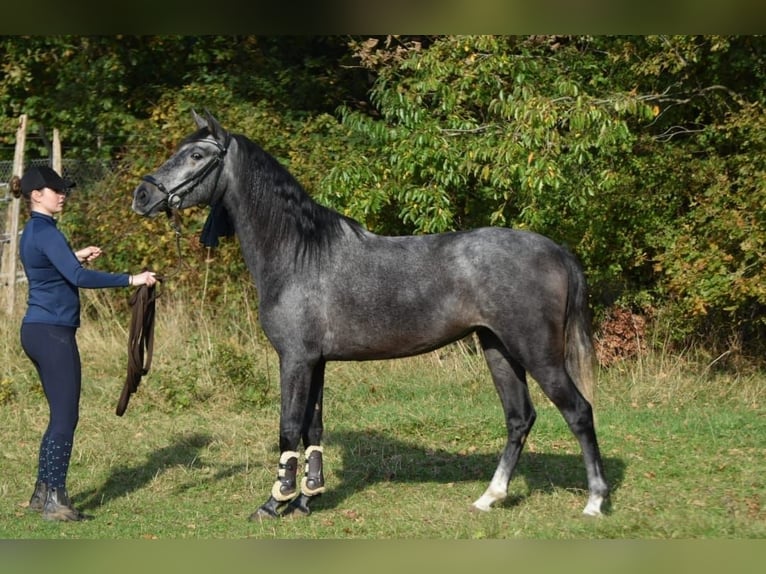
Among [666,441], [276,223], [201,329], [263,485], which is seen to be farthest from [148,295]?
[201,329]

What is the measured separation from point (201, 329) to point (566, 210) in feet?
14.8

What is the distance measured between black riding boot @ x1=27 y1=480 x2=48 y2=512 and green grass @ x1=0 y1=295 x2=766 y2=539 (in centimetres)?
12

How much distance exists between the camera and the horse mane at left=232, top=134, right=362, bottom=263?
668cm

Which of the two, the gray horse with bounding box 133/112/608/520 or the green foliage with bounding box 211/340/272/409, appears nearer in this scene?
the gray horse with bounding box 133/112/608/520

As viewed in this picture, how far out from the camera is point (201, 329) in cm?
1216

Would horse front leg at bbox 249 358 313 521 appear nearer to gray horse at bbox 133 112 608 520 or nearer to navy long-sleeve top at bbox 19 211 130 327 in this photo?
gray horse at bbox 133 112 608 520

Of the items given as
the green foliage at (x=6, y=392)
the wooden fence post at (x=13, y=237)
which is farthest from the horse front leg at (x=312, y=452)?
the wooden fence post at (x=13, y=237)

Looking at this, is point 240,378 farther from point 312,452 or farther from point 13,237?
point 13,237

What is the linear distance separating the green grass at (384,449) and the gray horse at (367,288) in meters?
0.51

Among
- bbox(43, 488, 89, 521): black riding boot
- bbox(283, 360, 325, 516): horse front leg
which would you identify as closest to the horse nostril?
bbox(283, 360, 325, 516): horse front leg

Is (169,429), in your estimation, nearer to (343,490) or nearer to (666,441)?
(343,490)

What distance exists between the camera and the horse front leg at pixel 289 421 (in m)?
6.61

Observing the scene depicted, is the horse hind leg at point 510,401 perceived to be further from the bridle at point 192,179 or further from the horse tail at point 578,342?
the bridle at point 192,179

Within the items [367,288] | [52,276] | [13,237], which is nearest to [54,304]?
[52,276]
